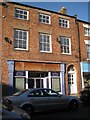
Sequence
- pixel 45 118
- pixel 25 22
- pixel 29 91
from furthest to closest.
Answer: pixel 25 22 < pixel 29 91 < pixel 45 118

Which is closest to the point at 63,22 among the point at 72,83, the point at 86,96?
the point at 72,83

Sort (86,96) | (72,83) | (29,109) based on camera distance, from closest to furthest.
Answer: (29,109) → (86,96) → (72,83)

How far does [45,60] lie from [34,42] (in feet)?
6.94

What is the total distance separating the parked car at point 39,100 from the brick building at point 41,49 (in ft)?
24.2

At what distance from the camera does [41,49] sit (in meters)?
24.0

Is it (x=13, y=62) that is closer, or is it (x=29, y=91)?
(x=29, y=91)

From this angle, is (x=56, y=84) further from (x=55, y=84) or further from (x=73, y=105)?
(x=73, y=105)

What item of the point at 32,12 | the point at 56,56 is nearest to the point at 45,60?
the point at 56,56

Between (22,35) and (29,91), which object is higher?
(22,35)

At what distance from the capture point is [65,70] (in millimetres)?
25328

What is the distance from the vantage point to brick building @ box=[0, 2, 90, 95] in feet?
71.2

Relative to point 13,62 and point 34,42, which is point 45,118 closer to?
point 13,62

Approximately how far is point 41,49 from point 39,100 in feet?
35.9

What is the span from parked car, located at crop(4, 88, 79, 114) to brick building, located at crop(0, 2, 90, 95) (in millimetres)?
7380
